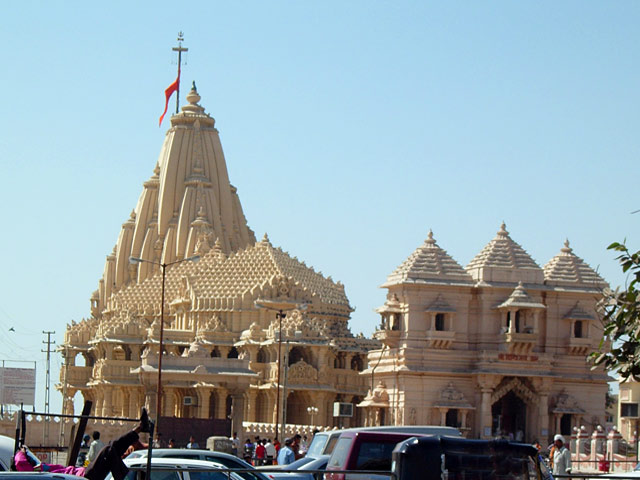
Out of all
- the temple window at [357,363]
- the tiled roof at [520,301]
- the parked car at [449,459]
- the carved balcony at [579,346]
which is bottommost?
the parked car at [449,459]

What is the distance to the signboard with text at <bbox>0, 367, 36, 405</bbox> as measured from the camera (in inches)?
3031

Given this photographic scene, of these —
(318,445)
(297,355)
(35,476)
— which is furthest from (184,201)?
(35,476)

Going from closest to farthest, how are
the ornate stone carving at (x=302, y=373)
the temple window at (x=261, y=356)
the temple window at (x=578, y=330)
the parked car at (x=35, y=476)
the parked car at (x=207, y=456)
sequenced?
the parked car at (x=35, y=476) → the parked car at (x=207, y=456) → the temple window at (x=578, y=330) → the ornate stone carving at (x=302, y=373) → the temple window at (x=261, y=356)

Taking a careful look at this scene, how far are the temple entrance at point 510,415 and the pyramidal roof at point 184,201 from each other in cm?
4046

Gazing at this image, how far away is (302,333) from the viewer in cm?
8931

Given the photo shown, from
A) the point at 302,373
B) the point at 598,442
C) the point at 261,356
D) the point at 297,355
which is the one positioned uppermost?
the point at 297,355

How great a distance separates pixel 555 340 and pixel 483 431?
6.19 metres

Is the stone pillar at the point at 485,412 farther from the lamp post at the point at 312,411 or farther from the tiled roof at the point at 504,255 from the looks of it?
the lamp post at the point at 312,411

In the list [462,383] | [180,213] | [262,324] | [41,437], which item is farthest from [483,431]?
[180,213]

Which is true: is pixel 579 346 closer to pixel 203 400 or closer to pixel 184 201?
pixel 203 400

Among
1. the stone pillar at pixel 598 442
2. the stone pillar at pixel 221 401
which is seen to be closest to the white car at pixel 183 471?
the stone pillar at pixel 598 442

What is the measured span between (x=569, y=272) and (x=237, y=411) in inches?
760

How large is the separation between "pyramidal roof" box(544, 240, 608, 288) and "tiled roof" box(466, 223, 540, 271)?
2.93 feet

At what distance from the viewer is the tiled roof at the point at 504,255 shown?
241 feet
